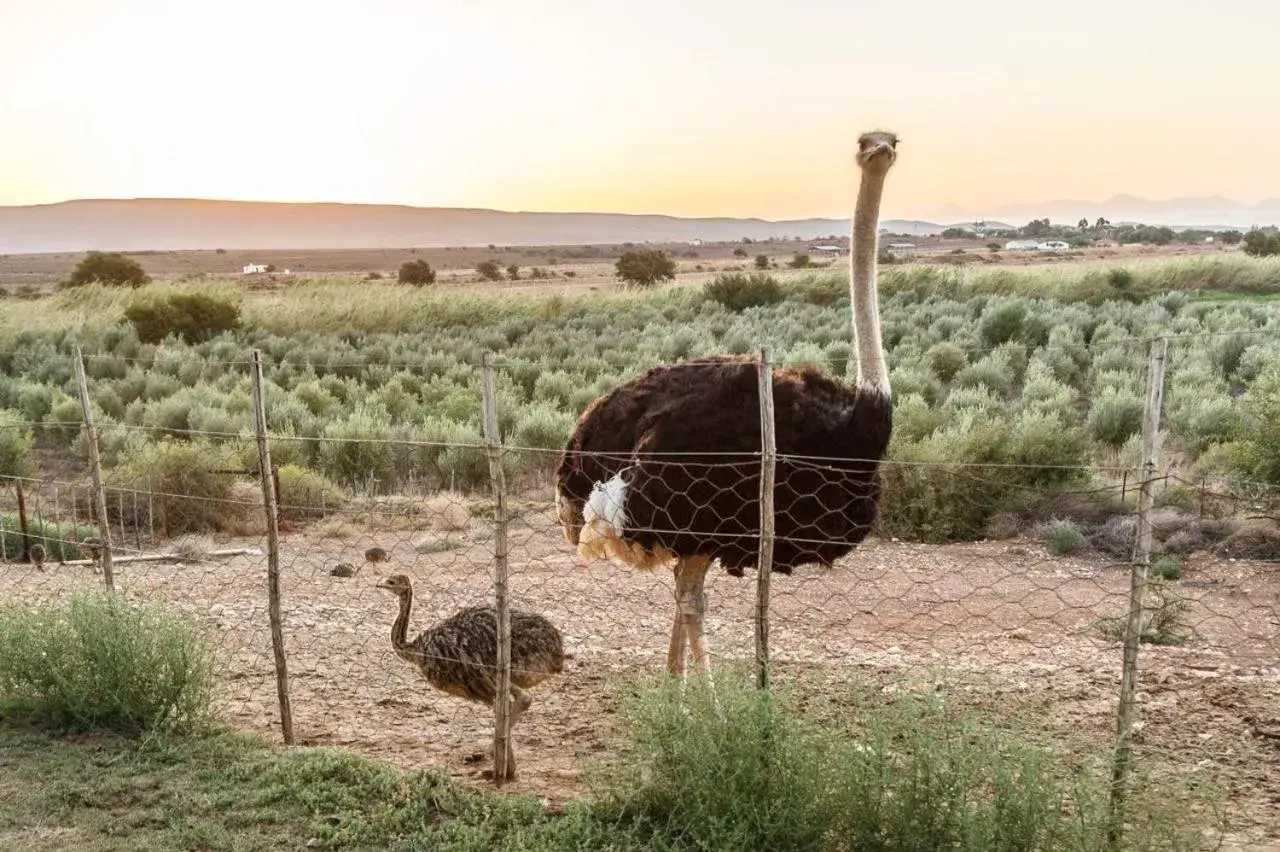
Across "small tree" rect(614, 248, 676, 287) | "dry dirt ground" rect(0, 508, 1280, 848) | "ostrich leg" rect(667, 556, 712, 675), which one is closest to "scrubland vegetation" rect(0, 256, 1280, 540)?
"dry dirt ground" rect(0, 508, 1280, 848)

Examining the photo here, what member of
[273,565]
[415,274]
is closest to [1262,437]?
[273,565]

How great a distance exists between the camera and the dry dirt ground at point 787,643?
5621 millimetres

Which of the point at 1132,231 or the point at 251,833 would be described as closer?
the point at 251,833

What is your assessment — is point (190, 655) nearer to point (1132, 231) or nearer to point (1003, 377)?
point (1003, 377)

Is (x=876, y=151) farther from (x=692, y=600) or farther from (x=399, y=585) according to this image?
(x=399, y=585)

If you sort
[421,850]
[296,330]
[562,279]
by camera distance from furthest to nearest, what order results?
[562,279], [296,330], [421,850]

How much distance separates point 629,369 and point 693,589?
508 inches

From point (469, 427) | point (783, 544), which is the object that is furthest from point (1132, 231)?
point (783, 544)

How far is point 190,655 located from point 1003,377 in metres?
12.9

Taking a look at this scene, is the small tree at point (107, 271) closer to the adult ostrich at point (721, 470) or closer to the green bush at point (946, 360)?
the green bush at point (946, 360)

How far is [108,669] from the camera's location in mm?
5688

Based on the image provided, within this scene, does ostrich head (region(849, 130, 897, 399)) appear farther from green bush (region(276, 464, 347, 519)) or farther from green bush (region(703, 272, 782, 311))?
green bush (region(703, 272, 782, 311))

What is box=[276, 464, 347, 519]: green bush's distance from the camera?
37.7ft

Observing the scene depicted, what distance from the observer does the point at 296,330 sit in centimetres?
2575
